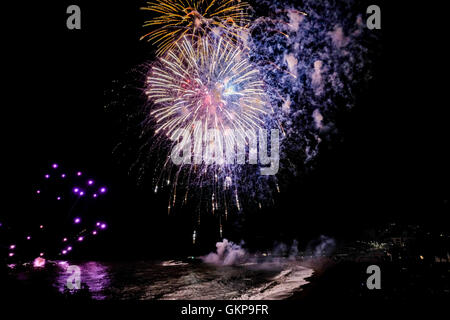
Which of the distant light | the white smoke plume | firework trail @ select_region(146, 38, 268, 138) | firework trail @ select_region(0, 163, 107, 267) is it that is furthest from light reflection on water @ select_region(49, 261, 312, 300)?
the white smoke plume

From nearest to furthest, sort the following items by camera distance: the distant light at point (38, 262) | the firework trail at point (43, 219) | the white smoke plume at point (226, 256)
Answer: the firework trail at point (43, 219) → the distant light at point (38, 262) → the white smoke plume at point (226, 256)

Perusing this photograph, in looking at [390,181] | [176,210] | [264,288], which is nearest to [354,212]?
[390,181]

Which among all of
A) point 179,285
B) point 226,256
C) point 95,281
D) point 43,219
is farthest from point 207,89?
point 226,256

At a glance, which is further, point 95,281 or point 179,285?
point 95,281

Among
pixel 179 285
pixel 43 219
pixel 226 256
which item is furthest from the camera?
pixel 226 256

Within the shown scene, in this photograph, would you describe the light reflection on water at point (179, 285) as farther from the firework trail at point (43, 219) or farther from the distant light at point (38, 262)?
the distant light at point (38, 262)

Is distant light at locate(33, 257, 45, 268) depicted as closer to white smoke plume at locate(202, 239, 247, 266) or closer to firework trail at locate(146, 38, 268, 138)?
white smoke plume at locate(202, 239, 247, 266)

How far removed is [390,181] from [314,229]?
1582 centimetres

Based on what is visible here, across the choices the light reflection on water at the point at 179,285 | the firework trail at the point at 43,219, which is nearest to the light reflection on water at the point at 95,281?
the light reflection on water at the point at 179,285

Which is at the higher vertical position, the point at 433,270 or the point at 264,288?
the point at 433,270

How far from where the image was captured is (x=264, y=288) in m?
13.0

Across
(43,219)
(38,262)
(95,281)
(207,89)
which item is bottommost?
(38,262)

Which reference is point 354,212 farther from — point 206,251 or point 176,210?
point 176,210

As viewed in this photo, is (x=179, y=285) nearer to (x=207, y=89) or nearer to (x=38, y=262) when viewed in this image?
(x=207, y=89)
